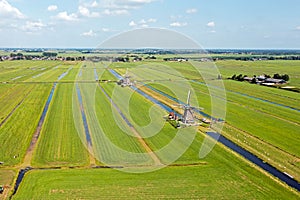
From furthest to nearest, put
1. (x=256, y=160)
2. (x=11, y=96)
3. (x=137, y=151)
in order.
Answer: (x=11, y=96) < (x=137, y=151) < (x=256, y=160)

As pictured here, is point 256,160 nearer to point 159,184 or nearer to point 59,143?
point 159,184

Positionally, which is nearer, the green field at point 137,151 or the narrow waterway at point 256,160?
the green field at point 137,151

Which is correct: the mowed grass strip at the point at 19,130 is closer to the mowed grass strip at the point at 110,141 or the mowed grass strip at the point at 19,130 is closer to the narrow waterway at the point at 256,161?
the mowed grass strip at the point at 110,141

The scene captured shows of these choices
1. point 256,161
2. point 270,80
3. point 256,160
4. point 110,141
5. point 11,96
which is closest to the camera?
point 256,161

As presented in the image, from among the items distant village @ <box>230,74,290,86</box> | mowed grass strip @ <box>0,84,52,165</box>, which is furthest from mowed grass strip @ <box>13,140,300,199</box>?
distant village @ <box>230,74,290,86</box>

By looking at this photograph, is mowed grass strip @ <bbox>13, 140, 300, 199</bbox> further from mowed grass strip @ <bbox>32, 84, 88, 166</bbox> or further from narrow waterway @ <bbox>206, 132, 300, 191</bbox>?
mowed grass strip @ <bbox>32, 84, 88, 166</bbox>

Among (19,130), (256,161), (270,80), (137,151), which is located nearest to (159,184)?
(137,151)

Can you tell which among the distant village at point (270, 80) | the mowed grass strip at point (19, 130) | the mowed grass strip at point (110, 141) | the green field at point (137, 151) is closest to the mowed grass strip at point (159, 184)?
the green field at point (137, 151)
